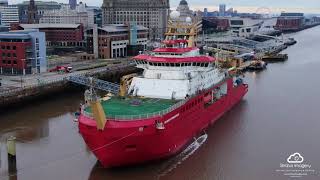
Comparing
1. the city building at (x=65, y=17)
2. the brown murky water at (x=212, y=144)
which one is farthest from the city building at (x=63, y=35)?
the brown murky water at (x=212, y=144)

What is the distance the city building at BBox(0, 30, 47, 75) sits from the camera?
36781 millimetres

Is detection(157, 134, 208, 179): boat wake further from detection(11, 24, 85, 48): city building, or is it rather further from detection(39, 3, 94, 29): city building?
detection(39, 3, 94, 29): city building

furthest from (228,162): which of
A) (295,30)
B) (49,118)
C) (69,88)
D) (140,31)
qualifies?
(295,30)

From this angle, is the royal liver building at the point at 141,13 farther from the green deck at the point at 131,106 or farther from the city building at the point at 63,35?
the green deck at the point at 131,106

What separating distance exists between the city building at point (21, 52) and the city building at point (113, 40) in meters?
13.4

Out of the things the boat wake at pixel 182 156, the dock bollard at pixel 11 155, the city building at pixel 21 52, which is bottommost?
the boat wake at pixel 182 156

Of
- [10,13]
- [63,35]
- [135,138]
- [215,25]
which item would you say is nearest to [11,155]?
[135,138]

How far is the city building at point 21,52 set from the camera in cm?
3678

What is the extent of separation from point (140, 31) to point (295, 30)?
9216 cm

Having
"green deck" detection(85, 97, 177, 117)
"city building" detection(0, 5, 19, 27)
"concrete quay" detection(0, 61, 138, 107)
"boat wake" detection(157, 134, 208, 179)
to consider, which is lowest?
"boat wake" detection(157, 134, 208, 179)

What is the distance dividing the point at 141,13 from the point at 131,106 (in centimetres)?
6813

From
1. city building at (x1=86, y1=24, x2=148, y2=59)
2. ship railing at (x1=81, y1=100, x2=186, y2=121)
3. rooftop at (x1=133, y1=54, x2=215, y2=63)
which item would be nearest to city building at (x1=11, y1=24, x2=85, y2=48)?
city building at (x1=86, y1=24, x2=148, y2=59)

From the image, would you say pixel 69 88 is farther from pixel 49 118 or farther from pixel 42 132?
pixel 42 132

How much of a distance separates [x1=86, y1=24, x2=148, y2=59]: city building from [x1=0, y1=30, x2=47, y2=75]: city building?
13.4 m
